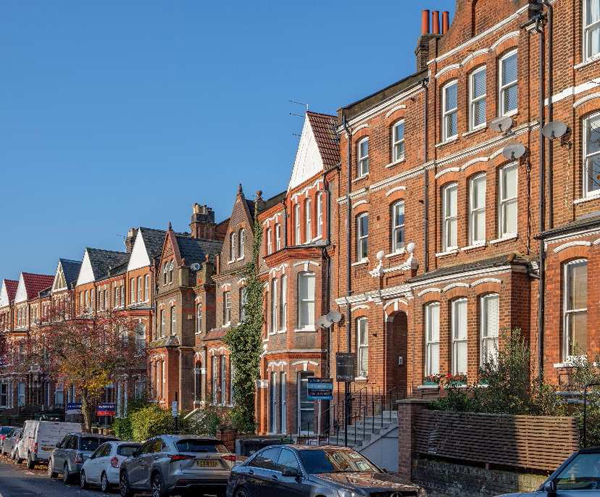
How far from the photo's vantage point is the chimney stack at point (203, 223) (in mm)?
56312

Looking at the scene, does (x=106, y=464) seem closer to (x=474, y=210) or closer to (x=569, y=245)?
(x=474, y=210)

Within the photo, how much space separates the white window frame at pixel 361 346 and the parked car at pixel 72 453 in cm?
797

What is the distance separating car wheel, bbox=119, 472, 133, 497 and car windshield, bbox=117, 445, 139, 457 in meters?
1.54

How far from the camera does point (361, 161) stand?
3188 centimetres

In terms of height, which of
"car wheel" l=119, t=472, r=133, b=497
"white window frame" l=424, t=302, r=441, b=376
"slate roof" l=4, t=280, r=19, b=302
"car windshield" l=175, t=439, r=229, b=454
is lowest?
"car wheel" l=119, t=472, r=133, b=497

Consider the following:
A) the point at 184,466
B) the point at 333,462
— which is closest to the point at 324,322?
the point at 184,466

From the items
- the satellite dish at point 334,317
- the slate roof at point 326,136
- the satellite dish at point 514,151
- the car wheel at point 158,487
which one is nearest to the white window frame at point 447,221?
the satellite dish at point 514,151

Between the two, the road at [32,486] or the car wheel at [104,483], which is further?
the car wheel at [104,483]

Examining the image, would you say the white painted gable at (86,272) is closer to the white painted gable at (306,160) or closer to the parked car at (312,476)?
the white painted gable at (306,160)

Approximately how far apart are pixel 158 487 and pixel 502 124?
11929 millimetres

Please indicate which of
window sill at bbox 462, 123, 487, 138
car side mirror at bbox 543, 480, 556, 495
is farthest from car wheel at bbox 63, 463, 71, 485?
car side mirror at bbox 543, 480, 556, 495

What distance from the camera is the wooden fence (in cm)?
1770

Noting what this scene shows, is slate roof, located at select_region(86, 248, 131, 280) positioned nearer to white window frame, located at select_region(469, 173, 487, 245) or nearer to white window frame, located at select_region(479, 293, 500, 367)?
white window frame, located at select_region(469, 173, 487, 245)

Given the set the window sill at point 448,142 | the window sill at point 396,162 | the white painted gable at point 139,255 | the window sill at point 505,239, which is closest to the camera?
the window sill at point 505,239
